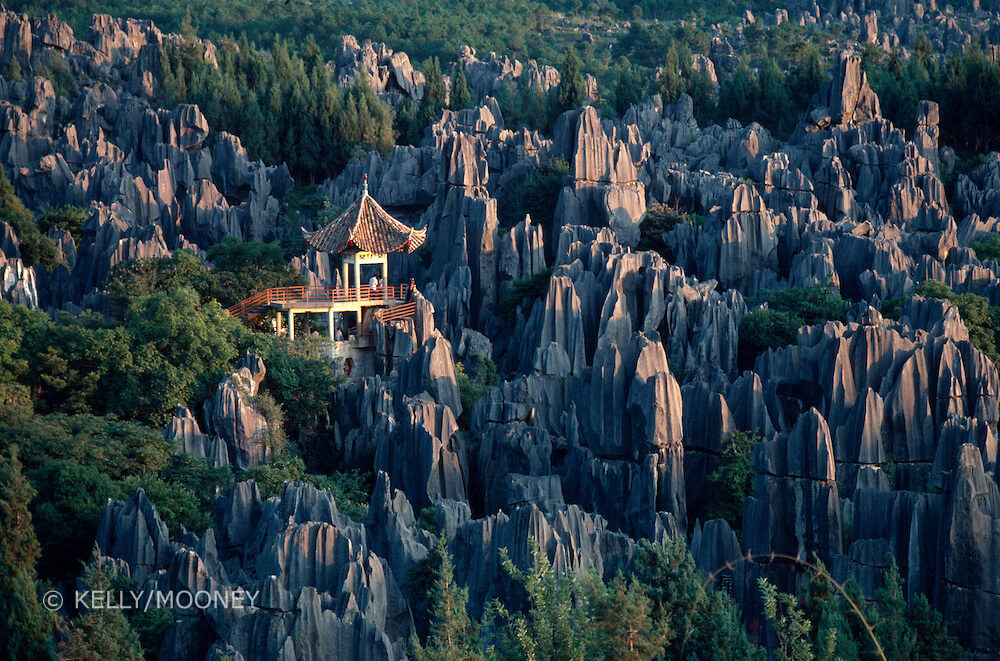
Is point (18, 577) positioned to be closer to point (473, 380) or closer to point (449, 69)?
point (473, 380)

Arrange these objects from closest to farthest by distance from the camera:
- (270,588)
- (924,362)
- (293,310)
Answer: (270,588), (924,362), (293,310)

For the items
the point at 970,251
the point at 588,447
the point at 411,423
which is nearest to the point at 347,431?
the point at 411,423

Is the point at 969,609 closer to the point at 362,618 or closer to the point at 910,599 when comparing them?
the point at 910,599

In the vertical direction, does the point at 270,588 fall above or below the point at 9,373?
below

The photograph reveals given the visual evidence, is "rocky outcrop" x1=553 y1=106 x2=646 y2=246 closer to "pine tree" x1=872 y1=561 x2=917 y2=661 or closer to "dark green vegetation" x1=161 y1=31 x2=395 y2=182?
"dark green vegetation" x1=161 y1=31 x2=395 y2=182

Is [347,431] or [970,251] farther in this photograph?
[970,251]

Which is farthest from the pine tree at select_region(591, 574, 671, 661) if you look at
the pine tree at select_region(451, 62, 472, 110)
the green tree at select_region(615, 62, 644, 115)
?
the pine tree at select_region(451, 62, 472, 110)

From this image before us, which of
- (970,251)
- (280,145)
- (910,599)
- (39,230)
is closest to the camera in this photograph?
(910,599)
